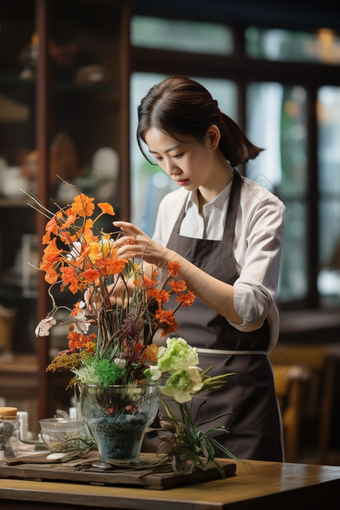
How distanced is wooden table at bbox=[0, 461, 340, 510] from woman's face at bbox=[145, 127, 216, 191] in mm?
708

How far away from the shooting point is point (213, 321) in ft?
6.09

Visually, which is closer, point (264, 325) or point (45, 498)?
point (45, 498)

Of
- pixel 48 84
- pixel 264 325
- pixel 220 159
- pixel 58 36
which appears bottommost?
pixel 264 325

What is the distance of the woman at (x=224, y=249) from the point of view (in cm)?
171

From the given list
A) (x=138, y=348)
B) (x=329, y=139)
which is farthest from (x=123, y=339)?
(x=329, y=139)

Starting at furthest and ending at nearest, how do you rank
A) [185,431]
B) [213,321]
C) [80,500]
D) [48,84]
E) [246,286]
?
1. [48,84]
2. [213,321]
3. [246,286]
4. [185,431]
5. [80,500]

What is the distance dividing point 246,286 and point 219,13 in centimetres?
312

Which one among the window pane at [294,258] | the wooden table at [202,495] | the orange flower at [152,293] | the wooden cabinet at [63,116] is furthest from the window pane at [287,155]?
the wooden table at [202,495]

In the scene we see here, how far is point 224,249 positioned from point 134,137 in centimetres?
203

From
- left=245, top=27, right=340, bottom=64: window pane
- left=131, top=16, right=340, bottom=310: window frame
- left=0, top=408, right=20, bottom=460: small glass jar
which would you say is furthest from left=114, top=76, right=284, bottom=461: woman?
left=245, top=27, right=340, bottom=64: window pane

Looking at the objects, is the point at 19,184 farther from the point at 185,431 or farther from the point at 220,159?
the point at 185,431

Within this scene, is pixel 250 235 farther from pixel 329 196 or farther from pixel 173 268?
pixel 329 196

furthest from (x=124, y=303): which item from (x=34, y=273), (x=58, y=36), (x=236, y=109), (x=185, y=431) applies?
(x=236, y=109)

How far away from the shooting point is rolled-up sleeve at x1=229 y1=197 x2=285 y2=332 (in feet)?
5.49
